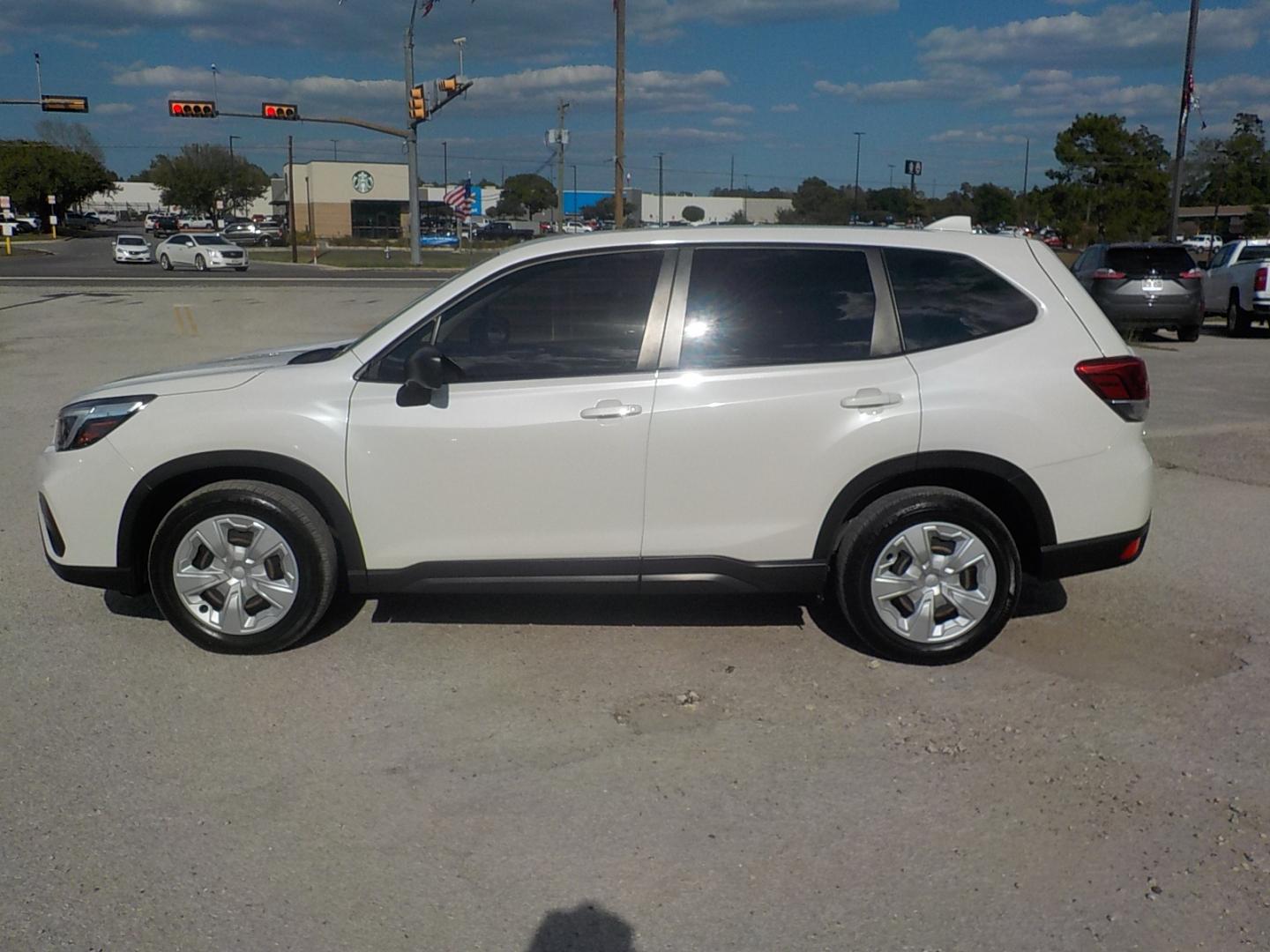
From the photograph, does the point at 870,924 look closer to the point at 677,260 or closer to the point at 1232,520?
the point at 677,260

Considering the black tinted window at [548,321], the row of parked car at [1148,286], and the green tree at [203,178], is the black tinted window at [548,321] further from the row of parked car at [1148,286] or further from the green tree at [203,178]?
the green tree at [203,178]

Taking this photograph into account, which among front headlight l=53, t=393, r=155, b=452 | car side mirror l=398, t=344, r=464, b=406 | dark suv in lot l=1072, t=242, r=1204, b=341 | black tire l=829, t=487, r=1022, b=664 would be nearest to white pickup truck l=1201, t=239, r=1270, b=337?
dark suv in lot l=1072, t=242, r=1204, b=341

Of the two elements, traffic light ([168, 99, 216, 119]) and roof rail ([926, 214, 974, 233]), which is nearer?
roof rail ([926, 214, 974, 233])

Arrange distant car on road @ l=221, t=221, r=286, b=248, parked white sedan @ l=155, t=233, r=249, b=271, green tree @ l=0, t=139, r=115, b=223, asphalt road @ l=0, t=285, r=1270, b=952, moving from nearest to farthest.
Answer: asphalt road @ l=0, t=285, r=1270, b=952, parked white sedan @ l=155, t=233, r=249, b=271, distant car on road @ l=221, t=221, r=286, b=248, green tree @ l=0, t=139, r=115, b=223

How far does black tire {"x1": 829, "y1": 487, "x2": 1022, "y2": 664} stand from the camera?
4.84 metres

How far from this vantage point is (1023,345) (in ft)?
16.1

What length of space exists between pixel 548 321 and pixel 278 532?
4.77 feet

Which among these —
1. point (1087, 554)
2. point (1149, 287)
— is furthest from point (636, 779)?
point (1149, 287)

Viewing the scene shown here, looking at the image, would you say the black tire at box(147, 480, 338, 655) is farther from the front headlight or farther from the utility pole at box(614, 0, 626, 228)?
the utility pole at box(614, 0, 626, 228)

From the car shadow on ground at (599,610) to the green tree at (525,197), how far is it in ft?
344

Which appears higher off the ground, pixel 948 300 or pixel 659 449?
pixel 948 300

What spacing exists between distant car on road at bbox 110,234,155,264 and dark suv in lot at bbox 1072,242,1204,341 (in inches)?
1647

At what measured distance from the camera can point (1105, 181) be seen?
46.2 metres

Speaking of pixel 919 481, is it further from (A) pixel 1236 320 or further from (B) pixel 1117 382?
(A) pixel 1236 320
